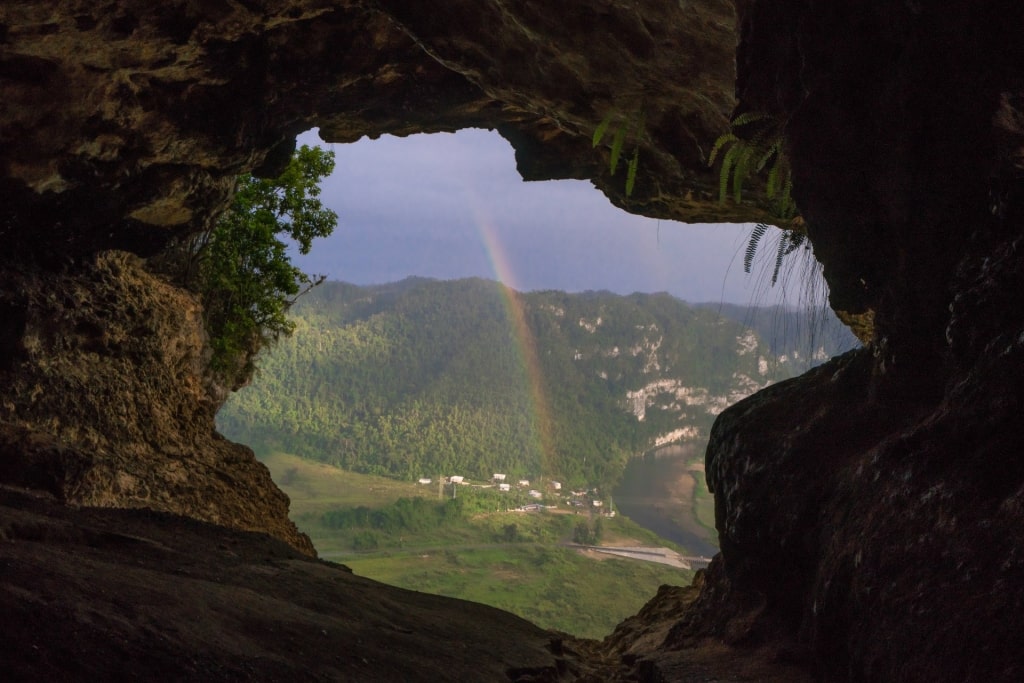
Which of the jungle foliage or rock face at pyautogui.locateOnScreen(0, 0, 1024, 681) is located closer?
rock face at pyautogui.locateOnScreen(0, 0, 1024, 681)

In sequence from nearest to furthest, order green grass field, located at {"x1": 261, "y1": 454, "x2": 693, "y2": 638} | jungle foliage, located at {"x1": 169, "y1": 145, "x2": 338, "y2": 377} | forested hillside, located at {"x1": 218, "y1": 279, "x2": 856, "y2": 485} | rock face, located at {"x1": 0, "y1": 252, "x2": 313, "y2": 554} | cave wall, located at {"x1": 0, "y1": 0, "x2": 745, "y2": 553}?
cave wall, located at {"x1": 0, "y1": 0, "x2": 745, "y2": 553}, rock face, located at {"x1": 0, "y1": 252, "x2": 313, "y2": 554}, jungle foliage, located at {"x1": 169, "y1": 145, "x2": 338, "y2": 377}, green grass field, located at {"x1": 261, "y1": 454, "x2": 693, "y2": 638}, forested hillside, located at {"x1": 218, "y1": 279, "x2": 856, "y2": 485}

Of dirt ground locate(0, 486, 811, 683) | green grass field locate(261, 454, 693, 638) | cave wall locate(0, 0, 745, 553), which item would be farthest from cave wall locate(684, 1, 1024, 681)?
green grass field locate(261, 454, 693, 638)

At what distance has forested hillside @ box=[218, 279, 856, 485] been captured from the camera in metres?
112

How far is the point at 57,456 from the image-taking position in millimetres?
7184

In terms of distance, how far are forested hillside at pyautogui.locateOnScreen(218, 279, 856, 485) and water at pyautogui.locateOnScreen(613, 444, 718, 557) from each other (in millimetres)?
3546

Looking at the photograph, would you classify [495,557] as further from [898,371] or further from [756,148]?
[898,371]

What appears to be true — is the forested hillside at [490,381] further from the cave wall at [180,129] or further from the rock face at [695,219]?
the rock face at [695,219]

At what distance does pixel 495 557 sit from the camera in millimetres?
80375

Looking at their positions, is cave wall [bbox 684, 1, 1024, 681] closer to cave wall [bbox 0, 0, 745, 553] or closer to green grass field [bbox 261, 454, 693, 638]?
cave wall [bbox 0, 0, 745, 553]

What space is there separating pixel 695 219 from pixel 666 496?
105387mm

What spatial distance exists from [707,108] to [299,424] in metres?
110

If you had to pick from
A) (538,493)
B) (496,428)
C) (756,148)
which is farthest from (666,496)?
(756,148)

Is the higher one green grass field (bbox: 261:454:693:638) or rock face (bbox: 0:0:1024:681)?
rock face (bbox: 0:0:1024:681)

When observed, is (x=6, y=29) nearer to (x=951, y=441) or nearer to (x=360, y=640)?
(x=360, y=640)
